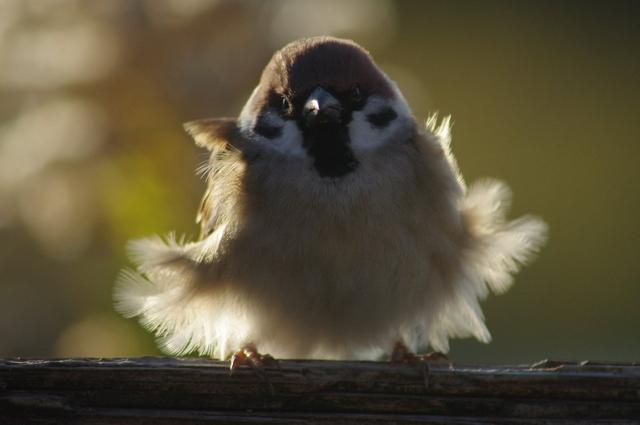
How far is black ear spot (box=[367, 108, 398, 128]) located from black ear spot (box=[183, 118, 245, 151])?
0.35m

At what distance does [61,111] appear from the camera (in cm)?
241

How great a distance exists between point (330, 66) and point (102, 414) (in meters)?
1.13

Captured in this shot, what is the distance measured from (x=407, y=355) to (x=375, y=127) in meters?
0.59

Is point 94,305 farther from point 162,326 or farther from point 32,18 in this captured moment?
point 32,18

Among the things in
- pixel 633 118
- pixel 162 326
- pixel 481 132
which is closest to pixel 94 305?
pixel 162 326

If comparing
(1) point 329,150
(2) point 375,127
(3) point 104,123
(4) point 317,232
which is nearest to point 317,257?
(4) point 317,232

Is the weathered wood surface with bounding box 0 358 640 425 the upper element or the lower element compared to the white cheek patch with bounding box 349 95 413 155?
lower

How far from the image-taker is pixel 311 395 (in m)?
2.06

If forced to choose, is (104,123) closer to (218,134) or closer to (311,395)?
(218,134)

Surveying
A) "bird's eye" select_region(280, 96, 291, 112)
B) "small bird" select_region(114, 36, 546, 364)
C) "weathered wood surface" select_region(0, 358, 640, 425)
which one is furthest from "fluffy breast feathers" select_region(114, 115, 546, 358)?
"weathered wood surface" select_region(0, 358, 640, 425)

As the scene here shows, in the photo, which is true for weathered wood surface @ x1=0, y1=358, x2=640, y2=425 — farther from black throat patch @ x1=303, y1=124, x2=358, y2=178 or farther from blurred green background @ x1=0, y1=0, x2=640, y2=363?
black throat patch @ x1=303, y1=124, x2=358, y2=178

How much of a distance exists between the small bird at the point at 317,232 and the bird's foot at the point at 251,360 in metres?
0.02

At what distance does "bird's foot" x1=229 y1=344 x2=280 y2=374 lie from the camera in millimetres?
2207

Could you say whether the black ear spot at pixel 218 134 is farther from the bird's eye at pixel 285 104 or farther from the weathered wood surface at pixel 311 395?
the weathered wood surface at pixel 311 395
